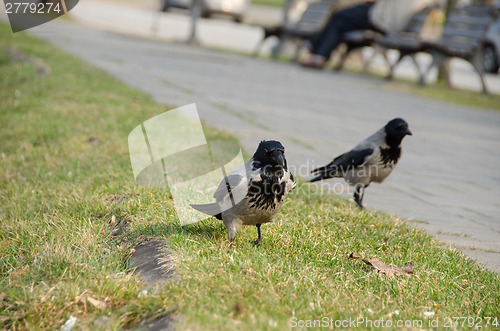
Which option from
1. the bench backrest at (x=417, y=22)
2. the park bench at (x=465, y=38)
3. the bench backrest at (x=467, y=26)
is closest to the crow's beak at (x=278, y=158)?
the park bench at (x=465, y=38)

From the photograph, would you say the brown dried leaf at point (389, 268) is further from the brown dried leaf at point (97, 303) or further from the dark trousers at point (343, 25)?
the dark trousers at point (343, 25)

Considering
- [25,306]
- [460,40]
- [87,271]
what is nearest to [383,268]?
[87,271]

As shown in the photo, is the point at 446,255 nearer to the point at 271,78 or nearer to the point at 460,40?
the point at 271,78

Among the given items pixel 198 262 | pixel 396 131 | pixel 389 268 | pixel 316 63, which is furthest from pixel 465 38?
pixel 198 262

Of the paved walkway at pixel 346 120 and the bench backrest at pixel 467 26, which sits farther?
the bench backrest at pixel 467 26

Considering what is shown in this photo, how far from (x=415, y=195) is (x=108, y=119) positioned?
133 inches

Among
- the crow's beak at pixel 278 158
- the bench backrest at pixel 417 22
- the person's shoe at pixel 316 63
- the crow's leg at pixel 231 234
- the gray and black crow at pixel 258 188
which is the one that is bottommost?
the person's shoe at pixel 316 63

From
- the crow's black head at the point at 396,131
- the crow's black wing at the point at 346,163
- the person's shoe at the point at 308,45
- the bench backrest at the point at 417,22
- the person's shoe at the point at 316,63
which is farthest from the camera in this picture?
the person's shoe at the point at 308,45

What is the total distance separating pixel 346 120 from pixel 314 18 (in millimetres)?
8901

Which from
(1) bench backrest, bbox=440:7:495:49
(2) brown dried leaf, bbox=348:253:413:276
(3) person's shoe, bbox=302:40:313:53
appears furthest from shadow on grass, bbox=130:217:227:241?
(3) person's shoe, bbox=302:40:313:53

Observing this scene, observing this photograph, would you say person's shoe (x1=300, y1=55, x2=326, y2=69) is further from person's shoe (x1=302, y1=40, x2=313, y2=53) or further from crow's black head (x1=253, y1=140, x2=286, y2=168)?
crow's black head (x1=253, y1=140, x2=286, y2=168)

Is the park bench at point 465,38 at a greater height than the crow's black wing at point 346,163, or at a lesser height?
greater

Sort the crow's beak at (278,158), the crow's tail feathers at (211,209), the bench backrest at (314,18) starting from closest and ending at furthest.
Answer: the crow's beak at (278,158) → the crow's tail feathers at (211,209) → the bench backrest at (314,18)

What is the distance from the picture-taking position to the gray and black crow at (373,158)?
3.99 metres
